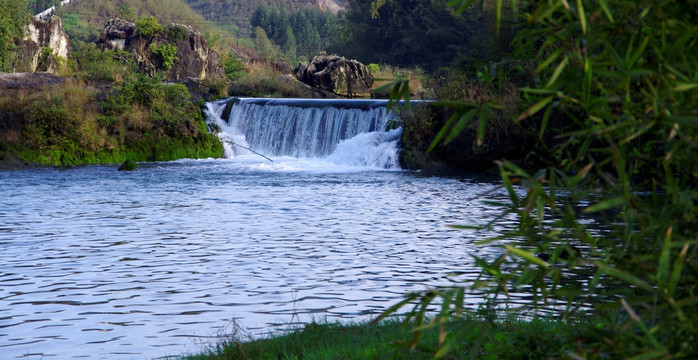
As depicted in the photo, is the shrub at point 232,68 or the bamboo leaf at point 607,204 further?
the shrub at point 232,68

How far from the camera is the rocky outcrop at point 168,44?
47219mm

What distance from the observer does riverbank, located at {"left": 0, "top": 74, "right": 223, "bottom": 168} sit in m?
27.6

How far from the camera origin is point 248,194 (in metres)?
19.6

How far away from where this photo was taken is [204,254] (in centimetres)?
1163

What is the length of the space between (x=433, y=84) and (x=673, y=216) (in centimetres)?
2659

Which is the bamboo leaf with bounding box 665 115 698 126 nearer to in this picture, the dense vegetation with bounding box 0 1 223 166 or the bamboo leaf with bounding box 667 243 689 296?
the bamboo leaf with bounding box 667 243 689 296

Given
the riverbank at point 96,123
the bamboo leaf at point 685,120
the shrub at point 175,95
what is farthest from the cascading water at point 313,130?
the bamboo leaf at point 685,120

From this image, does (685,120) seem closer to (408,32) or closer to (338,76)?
(338,76)

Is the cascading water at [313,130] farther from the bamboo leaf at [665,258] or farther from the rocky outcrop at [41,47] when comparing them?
the bamboo leaf at [665,258]

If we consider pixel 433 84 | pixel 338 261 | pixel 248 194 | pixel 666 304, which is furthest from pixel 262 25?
pixel 666 304

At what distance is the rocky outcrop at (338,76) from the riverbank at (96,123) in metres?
13.3

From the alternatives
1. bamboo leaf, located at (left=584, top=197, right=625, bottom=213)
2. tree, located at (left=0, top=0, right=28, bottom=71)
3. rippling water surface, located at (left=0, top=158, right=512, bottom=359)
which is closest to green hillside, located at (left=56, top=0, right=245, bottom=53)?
tree, located at (left=0, top=0, right=28, bottom=71)

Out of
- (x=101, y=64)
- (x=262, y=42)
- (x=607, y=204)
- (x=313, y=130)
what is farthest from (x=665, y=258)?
(x=262, y=42)

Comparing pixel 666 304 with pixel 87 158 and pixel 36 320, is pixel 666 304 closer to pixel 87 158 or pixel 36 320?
pixel 36 320
